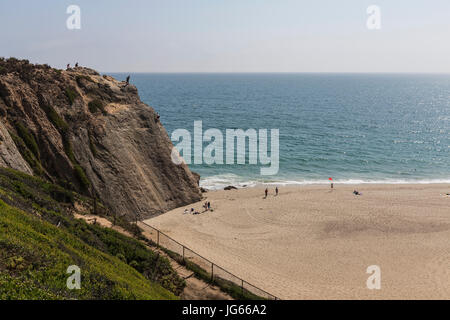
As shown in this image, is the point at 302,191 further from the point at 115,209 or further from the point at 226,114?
the point at 226,114

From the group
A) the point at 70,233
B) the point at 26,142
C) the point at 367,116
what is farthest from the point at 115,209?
the point at 367,116

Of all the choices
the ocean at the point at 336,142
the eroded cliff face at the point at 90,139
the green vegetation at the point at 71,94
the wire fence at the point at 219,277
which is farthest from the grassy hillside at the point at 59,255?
the ocean at the point at 336,142

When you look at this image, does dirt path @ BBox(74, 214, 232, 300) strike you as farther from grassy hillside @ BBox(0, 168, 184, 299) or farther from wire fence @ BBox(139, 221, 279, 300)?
grassy hillside @ BBox(0, 168, 184, 299)

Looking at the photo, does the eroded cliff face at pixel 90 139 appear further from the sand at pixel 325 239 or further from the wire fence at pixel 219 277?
the wire fence at pixel 219 277

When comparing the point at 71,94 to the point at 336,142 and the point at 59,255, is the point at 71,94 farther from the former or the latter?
the point at 336,142

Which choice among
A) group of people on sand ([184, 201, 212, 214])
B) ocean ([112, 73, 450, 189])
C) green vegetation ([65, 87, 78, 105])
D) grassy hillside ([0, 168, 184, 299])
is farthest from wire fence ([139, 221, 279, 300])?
ocean ([112, 73, 450, 189])

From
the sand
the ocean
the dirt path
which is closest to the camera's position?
the dirt path
